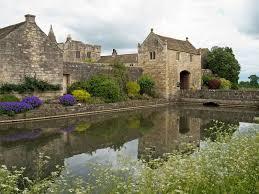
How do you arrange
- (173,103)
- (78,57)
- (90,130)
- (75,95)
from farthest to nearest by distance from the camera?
(78,57), (173,103), (75,95), (90,130)

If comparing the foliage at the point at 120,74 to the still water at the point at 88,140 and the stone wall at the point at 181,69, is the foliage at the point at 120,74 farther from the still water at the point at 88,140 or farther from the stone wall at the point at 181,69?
the still water at the point at 88,140

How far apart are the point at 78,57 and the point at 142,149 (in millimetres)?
37228

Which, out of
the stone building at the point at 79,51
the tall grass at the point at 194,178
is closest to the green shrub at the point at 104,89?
the stone building at the point at 79,51

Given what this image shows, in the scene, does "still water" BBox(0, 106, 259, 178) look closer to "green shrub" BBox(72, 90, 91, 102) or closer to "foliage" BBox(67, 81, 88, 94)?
"green shrub" BBox(72, 90, 91, 102)

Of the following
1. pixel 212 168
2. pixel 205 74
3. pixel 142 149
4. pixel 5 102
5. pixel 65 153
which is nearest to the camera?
pixel 212 168

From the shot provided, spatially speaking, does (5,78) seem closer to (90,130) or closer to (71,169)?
(90,130)

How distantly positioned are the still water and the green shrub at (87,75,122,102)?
6.66 m

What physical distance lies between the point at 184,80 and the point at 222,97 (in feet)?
24.9

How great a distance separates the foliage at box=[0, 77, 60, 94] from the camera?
2072 centimetres

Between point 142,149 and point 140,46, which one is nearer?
point 142,149

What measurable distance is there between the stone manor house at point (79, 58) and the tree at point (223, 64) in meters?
8.20

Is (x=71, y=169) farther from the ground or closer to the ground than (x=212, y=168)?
closer to the ground

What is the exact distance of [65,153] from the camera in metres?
10.8

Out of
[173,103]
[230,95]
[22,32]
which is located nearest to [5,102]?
[22,32]
